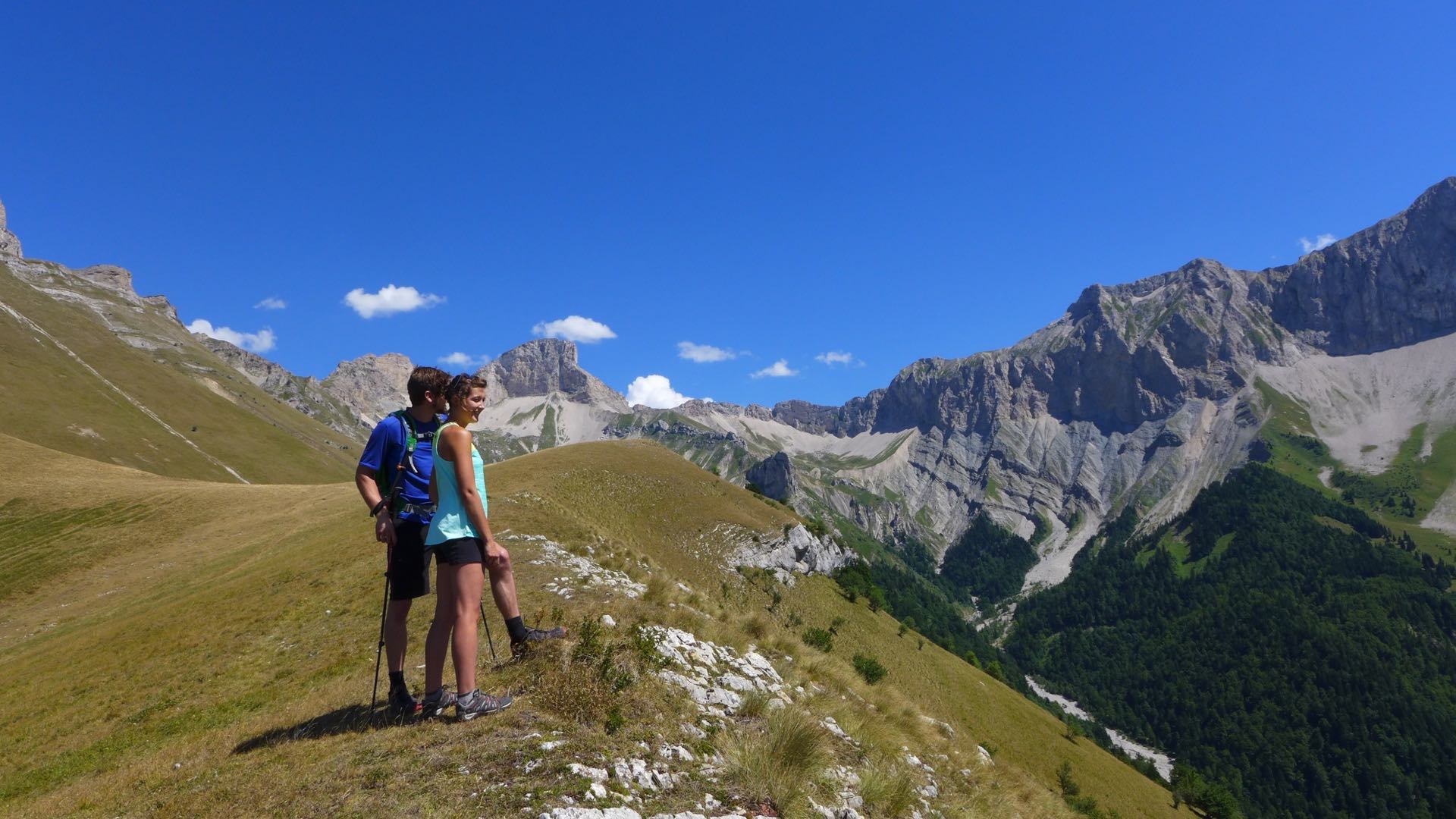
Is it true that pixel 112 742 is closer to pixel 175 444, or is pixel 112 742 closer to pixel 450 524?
pixel 450 524

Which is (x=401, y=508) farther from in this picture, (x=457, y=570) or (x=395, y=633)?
(x=395, y=633)

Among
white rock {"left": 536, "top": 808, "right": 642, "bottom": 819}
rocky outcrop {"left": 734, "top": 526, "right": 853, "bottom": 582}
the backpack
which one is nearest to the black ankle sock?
the backpack

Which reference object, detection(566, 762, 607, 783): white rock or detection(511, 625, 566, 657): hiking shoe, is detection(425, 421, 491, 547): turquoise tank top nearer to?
detection(511, 625, 566, 657): hiking shoe

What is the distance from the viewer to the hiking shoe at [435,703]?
850 cm

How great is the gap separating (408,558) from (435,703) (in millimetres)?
2040

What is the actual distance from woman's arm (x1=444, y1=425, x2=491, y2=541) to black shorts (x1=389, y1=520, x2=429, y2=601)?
1.05 m

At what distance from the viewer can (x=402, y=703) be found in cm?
902

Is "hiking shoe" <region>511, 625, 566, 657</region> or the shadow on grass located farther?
"hiking shoe" <region>511, 625, 566, 657</region>

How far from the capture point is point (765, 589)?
5516 centimetres

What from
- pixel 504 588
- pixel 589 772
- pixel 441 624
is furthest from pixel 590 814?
pixel 504 588

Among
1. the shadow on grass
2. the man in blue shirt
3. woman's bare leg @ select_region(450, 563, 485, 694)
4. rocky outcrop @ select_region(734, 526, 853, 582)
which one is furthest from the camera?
rocky outcrop @ select_region(734, 526, 853, 582)

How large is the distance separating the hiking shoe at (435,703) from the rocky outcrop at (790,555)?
4890 centimetres

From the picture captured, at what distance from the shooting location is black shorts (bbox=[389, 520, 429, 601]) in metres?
9.02

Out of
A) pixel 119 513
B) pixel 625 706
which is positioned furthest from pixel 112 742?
pixel 119 513
